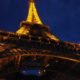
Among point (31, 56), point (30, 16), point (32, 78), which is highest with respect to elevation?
point (30, 16)

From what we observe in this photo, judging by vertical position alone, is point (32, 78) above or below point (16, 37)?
below

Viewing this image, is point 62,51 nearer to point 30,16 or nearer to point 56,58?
point 56,58

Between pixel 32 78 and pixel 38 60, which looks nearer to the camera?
pixel 38 60

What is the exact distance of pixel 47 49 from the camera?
1692 centimetres

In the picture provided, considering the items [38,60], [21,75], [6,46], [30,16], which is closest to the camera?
[6,46]

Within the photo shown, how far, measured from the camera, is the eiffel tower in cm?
1620

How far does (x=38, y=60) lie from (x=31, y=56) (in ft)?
2.70

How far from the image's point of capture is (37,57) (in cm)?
1691

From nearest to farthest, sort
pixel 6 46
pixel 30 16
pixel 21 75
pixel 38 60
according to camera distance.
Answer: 1. pixel 6 46
2. pixel 38 60
3. pixel 21 75
4. pixel 30 16

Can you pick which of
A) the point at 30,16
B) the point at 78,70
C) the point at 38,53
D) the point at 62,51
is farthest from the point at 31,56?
the point at 30,16

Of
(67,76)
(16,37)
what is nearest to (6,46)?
(16,37)

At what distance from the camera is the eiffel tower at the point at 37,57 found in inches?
638

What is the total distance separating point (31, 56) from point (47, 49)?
811 millimetres

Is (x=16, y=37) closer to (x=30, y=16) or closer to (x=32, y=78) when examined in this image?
(x=32, y=78)
